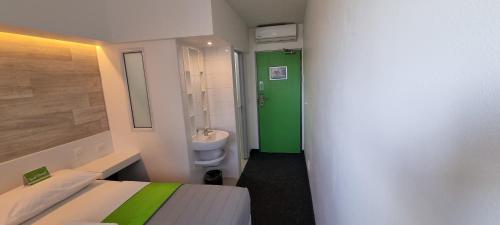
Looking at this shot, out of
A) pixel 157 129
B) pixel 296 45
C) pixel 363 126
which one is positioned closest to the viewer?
pixel 363 126

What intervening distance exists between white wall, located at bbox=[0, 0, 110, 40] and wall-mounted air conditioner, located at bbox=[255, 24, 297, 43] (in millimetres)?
2183

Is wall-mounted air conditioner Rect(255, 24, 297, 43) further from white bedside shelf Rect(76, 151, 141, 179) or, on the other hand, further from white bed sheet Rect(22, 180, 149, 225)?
white bed sheet Rect(22, 180, 149, 225)

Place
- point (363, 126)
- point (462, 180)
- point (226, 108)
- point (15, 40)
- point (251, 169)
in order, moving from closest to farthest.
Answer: point (462, 180), point (363, 126), point (15, 40), point (226, 108), point (251, 169)

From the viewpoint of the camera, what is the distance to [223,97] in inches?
117

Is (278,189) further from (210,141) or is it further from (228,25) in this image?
(228,25)

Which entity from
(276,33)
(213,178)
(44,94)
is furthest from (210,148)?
(276,33)

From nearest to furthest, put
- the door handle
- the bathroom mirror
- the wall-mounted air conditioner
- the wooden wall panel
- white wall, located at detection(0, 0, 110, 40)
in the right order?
white wall, located at detection(0, 0, 110, 40)
the wooden wall panel
the bathroom mirror
the wall-mounted air conditioner
the door handle

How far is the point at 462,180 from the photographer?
0.31m

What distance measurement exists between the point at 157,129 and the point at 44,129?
87 centimetres

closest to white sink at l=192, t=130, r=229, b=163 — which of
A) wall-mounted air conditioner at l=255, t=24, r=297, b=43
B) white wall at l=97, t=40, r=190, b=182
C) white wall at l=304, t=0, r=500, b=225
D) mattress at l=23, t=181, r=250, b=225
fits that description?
white wall at l=97, t=40, r=190, b=182

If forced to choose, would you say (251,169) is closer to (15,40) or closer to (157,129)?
(157,129)

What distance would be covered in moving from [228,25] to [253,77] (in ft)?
4.75

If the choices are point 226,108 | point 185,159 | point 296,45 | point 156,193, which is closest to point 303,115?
point 296,45

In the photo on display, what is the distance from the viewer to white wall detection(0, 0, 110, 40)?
135 centimetres
